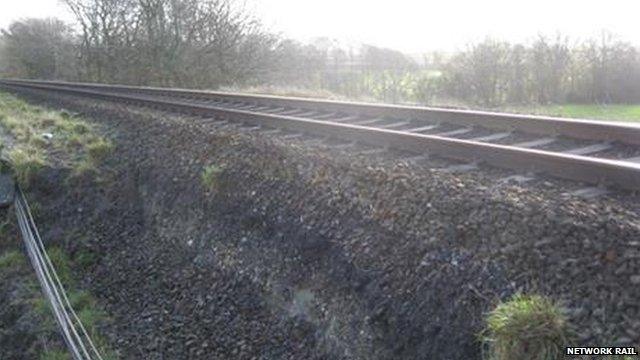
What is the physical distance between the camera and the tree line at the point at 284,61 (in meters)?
23.6

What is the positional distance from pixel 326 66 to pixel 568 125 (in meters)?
30.3

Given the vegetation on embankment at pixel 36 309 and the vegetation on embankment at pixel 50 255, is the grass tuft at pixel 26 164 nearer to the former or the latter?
the vegetation on embankment at pixel 50 255

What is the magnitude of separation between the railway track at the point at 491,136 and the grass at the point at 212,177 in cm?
159

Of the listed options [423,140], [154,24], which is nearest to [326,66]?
[154,24]

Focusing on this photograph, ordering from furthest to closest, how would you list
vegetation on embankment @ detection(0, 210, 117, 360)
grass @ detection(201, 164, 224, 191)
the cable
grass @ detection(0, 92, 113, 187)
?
grass @ detection(0, 92, 113, 187), grass @ detection(201, 164, 224, 191), vegetation on embankment @ detection(0, 210, 117, 360), the cable

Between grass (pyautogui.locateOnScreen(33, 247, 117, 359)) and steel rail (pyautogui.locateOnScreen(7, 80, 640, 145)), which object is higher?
steel rail (pyautogui.locateOnScreen(7, 80, 640, 145))

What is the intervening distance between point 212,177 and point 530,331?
5512 millimetres

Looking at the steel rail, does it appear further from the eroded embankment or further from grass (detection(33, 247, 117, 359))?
grass (detection(33, 247, 117, 359))

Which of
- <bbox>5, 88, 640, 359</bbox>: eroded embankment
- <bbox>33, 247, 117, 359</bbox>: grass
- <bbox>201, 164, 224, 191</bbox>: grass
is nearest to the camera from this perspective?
<bbox>5, 88, 640, 359</bbox>: eroded embankment

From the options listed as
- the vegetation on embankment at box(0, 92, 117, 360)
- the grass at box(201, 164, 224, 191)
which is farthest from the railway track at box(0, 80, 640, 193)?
the vegetation on embankment at box(0, 92, 117, 360)

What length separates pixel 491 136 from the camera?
8258 mm

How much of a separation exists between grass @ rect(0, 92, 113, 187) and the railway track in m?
2.60

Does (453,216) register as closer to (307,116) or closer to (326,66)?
(307,116)

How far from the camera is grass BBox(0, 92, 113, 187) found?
12.8 metres
